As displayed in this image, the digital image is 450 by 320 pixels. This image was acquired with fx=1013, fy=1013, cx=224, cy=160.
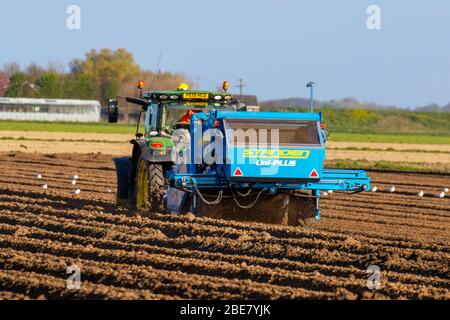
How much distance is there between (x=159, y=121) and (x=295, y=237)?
3792 mm

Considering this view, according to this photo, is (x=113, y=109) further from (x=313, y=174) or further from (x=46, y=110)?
(x=46, y=110)

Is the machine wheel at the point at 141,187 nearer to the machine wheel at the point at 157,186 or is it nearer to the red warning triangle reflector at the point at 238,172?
the machine wheel at the point at 157,186

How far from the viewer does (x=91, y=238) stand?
1220 centimetres

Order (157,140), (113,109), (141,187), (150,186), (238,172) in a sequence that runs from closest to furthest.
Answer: (238,172)
(157,140)
(150,186)
(113,109)
(141,187)

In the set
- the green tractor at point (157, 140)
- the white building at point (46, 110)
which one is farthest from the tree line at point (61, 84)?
the green tractor at point (157, 140)

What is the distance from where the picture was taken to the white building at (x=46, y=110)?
84000 millimetres

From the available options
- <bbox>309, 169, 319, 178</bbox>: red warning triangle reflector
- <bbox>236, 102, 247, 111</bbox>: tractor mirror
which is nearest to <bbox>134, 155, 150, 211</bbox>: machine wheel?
<bbox>236, 102, 247, 111</bbox>: tractor mirror

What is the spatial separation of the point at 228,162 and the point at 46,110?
7366 centimetres

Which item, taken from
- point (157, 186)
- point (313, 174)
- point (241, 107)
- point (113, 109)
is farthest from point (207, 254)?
point (241, 107)

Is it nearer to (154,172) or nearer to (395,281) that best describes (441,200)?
(154,172)

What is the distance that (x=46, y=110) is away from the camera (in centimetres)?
8525

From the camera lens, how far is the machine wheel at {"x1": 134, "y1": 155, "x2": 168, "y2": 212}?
1467cm

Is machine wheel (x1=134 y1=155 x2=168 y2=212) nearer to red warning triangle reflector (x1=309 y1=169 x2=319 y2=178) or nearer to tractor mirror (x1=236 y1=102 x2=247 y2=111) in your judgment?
tractor mirror (x1=236 y1=102 x2=247 y2=111)
